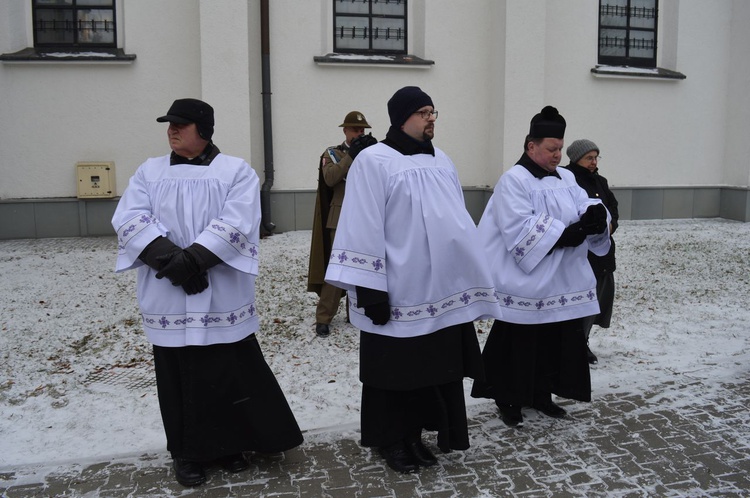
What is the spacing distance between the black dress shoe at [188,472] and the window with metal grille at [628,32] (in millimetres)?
10856

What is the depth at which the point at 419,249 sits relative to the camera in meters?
3.80

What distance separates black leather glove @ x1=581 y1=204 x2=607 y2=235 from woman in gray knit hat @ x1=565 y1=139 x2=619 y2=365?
31.6 inches

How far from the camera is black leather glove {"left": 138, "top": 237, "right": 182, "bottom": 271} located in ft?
11.6

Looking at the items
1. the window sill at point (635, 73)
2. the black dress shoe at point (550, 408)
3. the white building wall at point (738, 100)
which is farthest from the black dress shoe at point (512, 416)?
the white building wall at point (738, 100)

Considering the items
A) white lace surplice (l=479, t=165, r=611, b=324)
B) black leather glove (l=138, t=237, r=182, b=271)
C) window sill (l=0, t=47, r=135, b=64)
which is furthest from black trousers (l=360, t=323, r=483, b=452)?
window sill (l=0, t=47, r=135, b=64)

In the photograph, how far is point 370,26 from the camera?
37.8 ft

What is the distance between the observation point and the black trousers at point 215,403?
372 cm

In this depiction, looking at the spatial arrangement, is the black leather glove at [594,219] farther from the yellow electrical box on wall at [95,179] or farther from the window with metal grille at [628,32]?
the window with metal grille at [628,32]

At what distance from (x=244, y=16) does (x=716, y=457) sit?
8631 millimetres

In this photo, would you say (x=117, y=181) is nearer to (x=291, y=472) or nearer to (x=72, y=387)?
(x=72, y=387)

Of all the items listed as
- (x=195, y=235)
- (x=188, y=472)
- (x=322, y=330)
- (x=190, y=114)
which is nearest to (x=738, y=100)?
(x=322, y=330)

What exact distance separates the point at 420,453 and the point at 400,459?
0.46 ft

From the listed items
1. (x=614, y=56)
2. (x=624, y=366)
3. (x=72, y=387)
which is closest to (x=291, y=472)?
(x=72, y=387)

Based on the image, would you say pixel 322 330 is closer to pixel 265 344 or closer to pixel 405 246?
pixel 265 344
